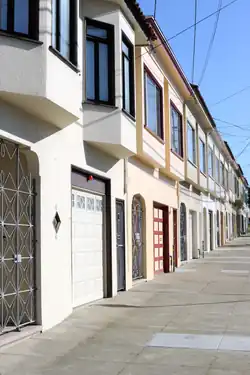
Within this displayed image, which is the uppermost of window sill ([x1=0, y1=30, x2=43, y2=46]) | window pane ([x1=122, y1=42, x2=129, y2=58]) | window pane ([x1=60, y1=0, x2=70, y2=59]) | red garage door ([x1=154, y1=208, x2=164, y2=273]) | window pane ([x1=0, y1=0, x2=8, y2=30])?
window pane ([x1=122, y1=42, x2=129, y2=58])

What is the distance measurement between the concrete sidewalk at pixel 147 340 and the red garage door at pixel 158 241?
185 inches

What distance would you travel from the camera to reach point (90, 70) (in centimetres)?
1173

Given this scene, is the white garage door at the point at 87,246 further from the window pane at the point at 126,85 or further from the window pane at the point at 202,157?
the window pane at the point at 202,157

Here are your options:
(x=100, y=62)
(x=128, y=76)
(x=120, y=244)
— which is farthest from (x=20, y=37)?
(x=120, y=244)

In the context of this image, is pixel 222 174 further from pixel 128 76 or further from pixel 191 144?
pixel 128 76

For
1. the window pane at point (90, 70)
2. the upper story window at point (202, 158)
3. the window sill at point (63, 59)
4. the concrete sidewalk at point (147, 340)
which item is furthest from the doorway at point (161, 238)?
the upper story window at point (202, 158)

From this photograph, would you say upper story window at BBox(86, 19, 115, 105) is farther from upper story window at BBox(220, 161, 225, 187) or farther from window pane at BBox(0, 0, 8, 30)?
upper story window at BBox(220, 161, 225, 187)

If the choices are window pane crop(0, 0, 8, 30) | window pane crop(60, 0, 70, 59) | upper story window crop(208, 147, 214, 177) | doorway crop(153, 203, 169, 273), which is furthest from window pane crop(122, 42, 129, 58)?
upper story window crop(208, 147, 214, 177)

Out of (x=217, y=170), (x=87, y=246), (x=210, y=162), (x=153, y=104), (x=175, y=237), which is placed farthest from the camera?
(x=217, y=170)

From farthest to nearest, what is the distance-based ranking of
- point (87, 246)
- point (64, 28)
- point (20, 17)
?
point (87, 246)
point (64, 28)
point (20, 17)

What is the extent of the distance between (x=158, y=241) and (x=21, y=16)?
11.9 m

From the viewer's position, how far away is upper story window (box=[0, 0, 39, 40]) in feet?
25.8

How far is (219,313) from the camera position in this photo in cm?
1077

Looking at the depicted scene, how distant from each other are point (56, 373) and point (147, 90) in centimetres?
1115
